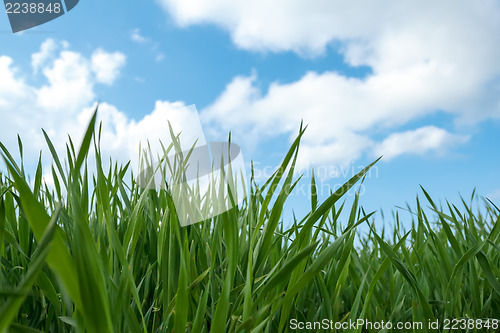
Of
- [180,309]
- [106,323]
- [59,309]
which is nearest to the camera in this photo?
[106,323]

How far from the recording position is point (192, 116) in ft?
3.81

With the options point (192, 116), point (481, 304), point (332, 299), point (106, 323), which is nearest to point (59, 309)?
point (106, 323)

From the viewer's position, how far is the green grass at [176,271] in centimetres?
41

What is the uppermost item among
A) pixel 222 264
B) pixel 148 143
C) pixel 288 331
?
pixel 148 143

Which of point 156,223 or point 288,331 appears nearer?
point 288,331

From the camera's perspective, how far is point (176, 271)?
30.9 inches

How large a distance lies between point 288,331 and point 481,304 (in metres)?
0.47

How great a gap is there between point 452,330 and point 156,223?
66 cm

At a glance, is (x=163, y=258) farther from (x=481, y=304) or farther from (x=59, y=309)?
(x=481, y=304)

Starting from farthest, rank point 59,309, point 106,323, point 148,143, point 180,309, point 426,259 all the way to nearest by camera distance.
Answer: point 148,143
point 426,259
point 59,309
point 180,309
point 106,323

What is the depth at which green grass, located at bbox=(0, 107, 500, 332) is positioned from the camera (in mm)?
408

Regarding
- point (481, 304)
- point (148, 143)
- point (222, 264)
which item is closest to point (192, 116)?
point (148, 143)

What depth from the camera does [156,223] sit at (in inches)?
37.1

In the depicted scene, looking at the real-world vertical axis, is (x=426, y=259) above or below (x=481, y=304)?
above
